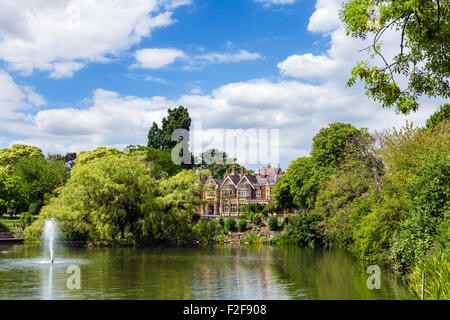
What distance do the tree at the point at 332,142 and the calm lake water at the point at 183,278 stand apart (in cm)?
1684

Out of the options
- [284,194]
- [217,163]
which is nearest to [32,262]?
[284,194]

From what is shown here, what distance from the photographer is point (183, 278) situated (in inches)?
885

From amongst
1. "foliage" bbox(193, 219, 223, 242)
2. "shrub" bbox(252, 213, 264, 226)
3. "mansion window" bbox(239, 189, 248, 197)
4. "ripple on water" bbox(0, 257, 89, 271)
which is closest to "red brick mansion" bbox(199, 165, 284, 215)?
"mansion window" bbox(239, 189, 248, 197)

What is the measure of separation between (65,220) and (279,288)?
982 inches

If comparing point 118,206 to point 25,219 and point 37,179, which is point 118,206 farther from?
point 37,179

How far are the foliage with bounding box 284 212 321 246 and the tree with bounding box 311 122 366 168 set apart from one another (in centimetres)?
585

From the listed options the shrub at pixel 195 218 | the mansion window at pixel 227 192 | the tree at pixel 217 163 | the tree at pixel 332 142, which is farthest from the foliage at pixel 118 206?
the tree at pixel 217 163

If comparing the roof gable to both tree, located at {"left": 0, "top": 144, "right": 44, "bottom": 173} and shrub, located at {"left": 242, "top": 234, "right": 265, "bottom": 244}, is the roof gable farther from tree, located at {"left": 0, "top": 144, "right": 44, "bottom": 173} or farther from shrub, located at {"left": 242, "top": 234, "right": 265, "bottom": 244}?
tree, located at {"left": 0, "top": 144, "right": 44, "bottom": 173}

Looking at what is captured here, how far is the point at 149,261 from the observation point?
29.5m

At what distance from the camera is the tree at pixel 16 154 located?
7638 centimetres

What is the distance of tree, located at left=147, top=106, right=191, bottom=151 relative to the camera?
79625mm
